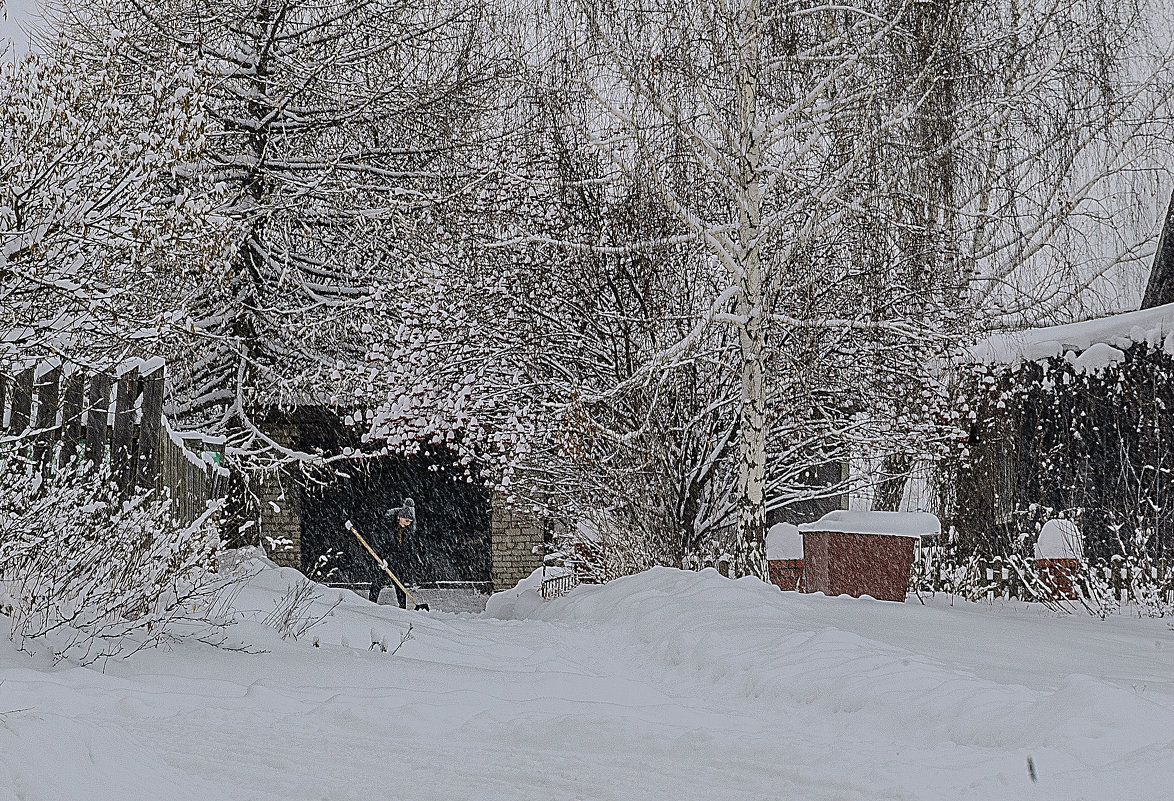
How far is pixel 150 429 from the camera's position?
7.48 m

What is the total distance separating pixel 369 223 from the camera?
46.1 ft

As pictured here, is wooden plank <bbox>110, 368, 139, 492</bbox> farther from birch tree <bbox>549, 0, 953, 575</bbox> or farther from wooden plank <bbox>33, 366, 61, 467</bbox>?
birch tree <bbox>549, 0, 953, 575</bbox>

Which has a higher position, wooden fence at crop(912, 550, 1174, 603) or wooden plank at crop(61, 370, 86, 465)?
wooden plank at crop(61, 370, 86, 465)

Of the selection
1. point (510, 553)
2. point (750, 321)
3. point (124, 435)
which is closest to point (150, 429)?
point (124, 435)

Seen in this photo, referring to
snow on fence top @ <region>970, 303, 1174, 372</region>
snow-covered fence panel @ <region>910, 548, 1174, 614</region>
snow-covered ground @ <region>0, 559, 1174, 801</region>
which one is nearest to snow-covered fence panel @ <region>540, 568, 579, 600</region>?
snow-covered fence panel @ <region>910, 548, 1174, 614</region>

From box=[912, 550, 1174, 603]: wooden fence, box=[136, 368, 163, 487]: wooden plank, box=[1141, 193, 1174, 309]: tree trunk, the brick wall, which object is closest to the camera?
box=[136, 368, 163, 487]: wooden plank

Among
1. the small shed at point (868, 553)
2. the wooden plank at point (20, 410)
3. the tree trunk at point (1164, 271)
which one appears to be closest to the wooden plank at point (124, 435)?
the wooden plank at point (20, 410)

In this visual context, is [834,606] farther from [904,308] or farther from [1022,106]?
[1022,106]

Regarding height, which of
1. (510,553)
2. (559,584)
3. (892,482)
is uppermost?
(892,482)

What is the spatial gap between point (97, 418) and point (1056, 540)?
7.30 meters

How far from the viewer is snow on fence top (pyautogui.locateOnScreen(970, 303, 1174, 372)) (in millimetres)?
10266

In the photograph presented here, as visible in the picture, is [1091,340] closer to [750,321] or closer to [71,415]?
[750,321]

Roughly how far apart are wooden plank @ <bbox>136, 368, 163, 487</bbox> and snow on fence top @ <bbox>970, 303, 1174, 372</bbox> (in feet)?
25.7

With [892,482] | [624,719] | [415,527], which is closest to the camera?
[624,719]
